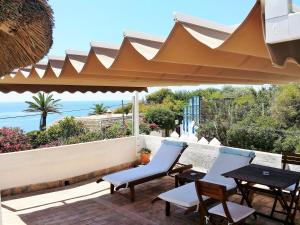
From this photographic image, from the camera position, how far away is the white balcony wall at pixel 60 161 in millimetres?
9758

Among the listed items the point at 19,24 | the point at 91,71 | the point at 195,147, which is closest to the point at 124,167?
the point at 195,147

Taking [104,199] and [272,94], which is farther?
[272,94]

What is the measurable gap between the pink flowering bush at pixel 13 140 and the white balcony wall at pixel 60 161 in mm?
2348

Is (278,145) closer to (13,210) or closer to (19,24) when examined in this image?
(13,210)

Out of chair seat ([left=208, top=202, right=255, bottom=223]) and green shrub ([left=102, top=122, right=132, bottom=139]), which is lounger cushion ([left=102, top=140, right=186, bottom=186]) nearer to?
chair seat ([left=208, top=202, right=255, bottom=223])

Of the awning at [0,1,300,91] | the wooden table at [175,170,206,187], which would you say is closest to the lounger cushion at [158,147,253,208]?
the wooden table at [175,170,206,187]

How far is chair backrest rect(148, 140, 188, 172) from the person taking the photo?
32.2 feet

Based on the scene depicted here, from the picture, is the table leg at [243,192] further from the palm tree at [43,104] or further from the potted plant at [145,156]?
the palm tree at [43,104]

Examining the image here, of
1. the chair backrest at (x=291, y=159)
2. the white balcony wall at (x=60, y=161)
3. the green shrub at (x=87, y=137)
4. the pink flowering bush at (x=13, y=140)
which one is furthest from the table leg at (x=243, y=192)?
the pink flowering bush at (x=13, y=140)

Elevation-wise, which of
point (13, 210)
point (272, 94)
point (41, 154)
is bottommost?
point (13, 210)

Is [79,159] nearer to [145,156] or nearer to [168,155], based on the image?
[145,156]

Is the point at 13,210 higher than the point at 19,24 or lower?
lower

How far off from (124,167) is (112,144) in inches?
45.7

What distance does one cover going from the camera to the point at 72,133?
15211mm
